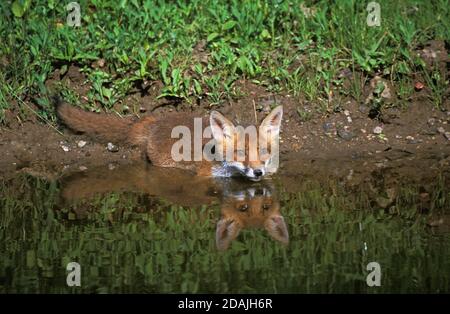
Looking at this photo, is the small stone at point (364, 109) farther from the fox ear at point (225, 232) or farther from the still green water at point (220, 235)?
the fox ear at point (225, 232)

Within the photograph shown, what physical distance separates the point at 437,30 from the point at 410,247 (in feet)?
14.9

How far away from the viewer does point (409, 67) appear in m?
9.35

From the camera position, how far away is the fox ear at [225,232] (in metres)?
5.97

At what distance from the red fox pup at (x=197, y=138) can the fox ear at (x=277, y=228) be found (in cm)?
108

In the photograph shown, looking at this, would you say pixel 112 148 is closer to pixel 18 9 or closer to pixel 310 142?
pixel 310 142

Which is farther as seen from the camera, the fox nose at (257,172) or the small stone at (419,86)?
the small stone at (419,86)

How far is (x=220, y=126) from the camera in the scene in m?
8.05

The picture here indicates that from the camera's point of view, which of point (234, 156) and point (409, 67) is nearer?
point (234, 156)

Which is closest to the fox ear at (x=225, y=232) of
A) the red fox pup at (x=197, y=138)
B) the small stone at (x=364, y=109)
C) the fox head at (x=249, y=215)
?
the fox head at (x=249, y=215)

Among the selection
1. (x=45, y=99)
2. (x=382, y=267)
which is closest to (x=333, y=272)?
(x=382, y=267)

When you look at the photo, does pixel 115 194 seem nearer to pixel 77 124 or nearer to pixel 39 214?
pixel 39 214

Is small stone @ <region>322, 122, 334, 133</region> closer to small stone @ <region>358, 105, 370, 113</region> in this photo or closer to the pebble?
small stone @ <region>358, 105, 370, 113</region>

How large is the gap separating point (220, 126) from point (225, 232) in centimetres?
202

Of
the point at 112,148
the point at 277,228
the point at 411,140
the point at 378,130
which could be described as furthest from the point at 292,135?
the point at 277,228
